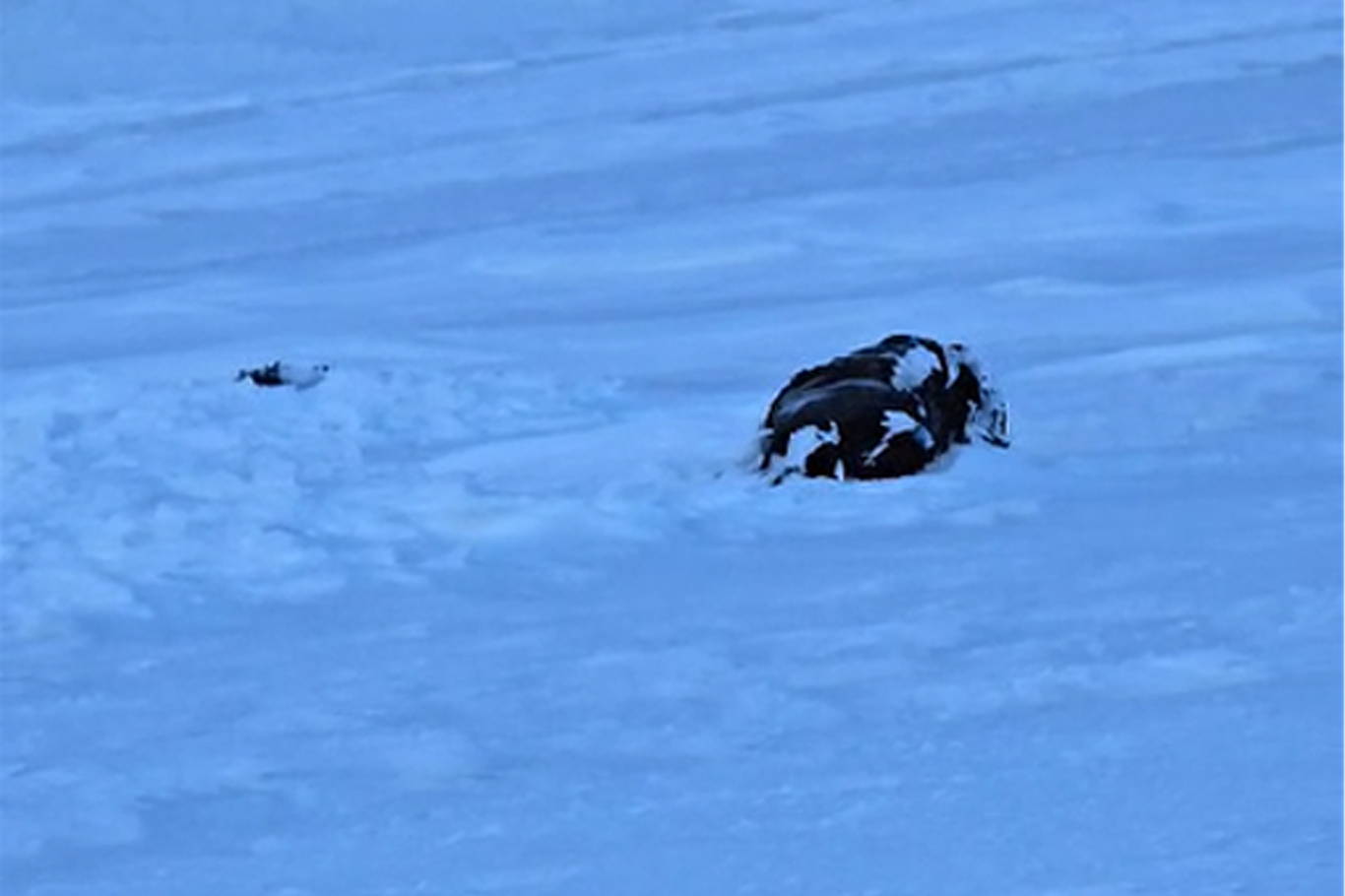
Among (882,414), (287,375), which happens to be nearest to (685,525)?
(882,414)

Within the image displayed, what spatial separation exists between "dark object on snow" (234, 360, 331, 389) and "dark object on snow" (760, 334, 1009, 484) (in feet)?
3.09

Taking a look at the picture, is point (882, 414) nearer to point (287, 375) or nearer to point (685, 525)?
point (685, 525)

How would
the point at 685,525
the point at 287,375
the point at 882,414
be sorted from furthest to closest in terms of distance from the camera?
1. the point at 287,375
2. the point at 882,414
3. the point at 685,525

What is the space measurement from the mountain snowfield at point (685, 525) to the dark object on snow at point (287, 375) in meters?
0.11

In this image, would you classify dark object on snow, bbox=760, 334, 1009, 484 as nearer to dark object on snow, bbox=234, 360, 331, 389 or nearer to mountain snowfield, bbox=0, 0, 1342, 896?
mountain snowfield, bbox=0, 0, 1342, 896

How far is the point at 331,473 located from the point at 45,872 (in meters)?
1.54

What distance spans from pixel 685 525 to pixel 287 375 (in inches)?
50.5

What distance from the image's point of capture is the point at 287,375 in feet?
17.0

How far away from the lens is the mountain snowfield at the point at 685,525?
3.02 meters

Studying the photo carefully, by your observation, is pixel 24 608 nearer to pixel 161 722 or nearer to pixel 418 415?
pixel 161 722

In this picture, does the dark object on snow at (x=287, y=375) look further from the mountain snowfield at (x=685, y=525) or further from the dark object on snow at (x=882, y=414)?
the dark object on snow at (x=882, y=414)

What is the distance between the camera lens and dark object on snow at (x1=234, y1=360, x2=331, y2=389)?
510cm

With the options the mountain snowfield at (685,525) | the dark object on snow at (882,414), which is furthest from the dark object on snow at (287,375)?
the dark object on snow at (882,414)

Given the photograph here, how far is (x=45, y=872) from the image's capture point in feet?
10.1
